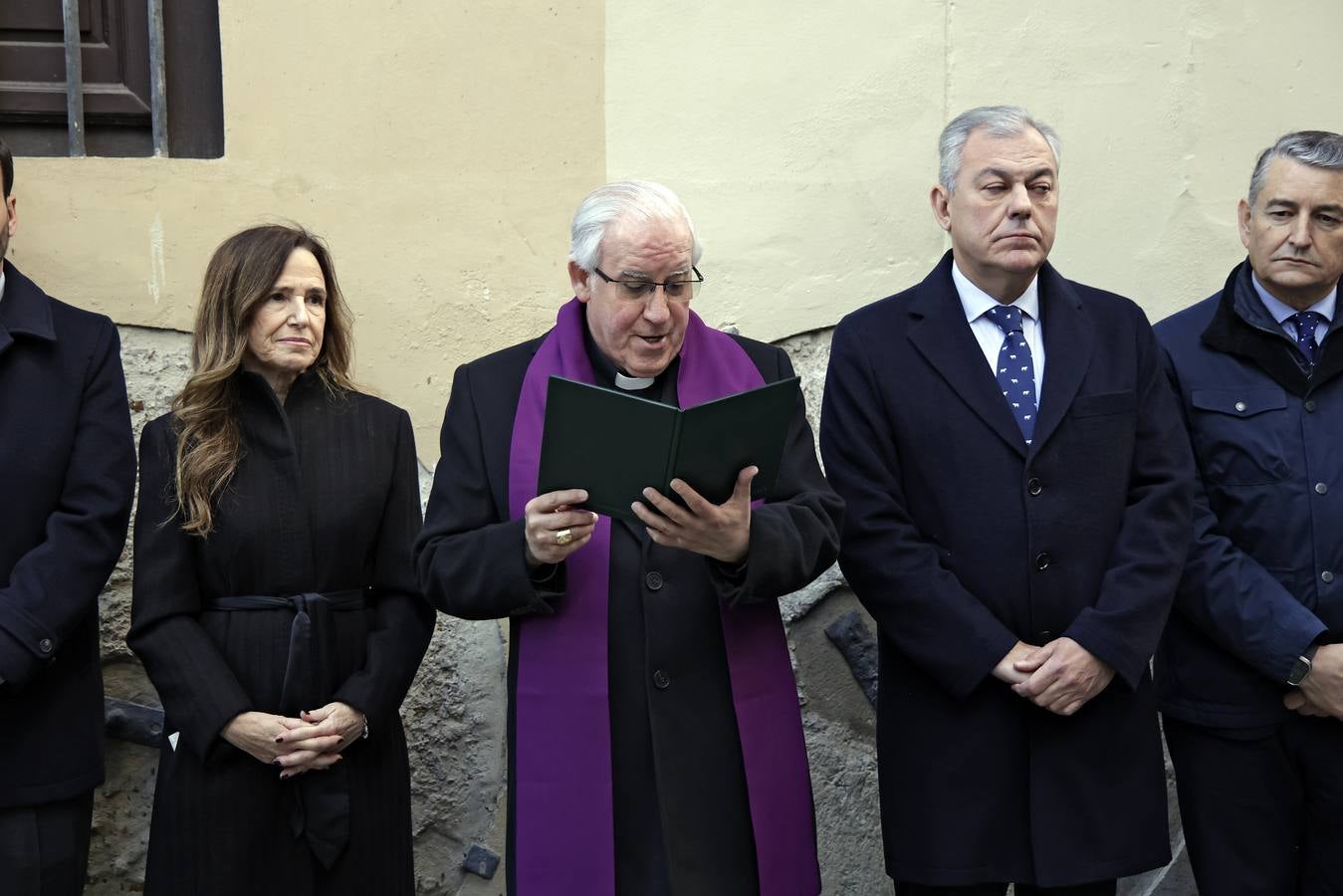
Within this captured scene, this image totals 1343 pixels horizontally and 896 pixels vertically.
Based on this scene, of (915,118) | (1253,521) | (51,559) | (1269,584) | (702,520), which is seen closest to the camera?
(702,520)

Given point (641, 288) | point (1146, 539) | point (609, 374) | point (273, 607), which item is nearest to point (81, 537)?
point (273, 607)

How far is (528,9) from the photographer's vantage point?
13.8 feet

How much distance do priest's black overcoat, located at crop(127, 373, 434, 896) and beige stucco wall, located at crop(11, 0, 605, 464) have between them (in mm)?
730

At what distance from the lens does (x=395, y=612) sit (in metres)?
3.43

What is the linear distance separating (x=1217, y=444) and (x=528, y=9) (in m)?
2.11

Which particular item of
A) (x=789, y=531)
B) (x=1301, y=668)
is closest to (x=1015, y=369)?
(x=789, y=531)

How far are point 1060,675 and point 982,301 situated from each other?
0.85 m

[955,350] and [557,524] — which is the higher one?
[955,350]

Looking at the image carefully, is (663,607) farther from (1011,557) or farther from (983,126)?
(983,126)

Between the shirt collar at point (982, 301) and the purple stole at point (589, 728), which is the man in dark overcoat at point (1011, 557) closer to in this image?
the shirt collar at point (982, 301)

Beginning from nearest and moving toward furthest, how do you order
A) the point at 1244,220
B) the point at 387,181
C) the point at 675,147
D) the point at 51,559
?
the point at 51,559
the point at 1244,220
the point at 387,181
the point at 675,147

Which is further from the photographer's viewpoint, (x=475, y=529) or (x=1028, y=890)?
(x=1028, y=890)

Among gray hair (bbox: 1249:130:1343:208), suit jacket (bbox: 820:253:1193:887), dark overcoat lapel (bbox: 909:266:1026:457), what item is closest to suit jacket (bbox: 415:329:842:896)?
suit jacket (bbox: 820:253:1193:887)

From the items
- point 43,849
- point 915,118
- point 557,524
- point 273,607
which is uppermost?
point 915,118
